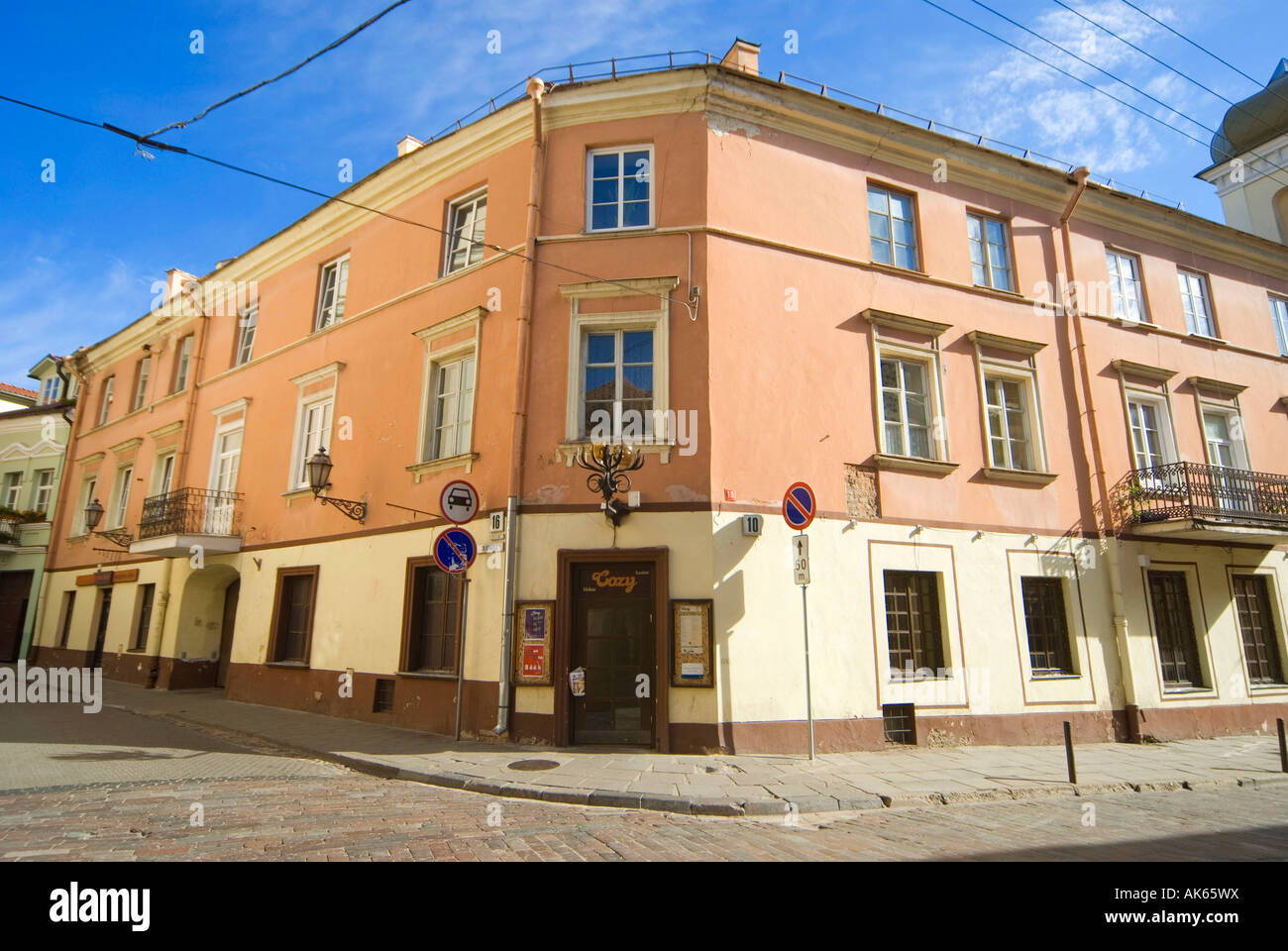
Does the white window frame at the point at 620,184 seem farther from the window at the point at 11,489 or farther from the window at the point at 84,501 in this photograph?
the window at the point at 11,489

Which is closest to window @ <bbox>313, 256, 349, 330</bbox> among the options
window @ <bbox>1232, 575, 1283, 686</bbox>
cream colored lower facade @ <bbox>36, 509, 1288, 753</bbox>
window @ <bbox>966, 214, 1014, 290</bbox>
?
cream colored lower facade @ <bbox>36, 509, 1288, 753</bbox>

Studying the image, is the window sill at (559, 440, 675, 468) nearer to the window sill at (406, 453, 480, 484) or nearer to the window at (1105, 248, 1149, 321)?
the window sill at (406, 453, 480, 484)

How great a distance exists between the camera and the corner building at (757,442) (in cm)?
1015

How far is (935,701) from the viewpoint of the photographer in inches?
424

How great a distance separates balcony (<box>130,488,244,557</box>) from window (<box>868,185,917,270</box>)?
1522cm

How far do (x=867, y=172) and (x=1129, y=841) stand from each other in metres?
11.0

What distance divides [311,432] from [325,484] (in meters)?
2.81

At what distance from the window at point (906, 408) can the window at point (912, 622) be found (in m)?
2.16

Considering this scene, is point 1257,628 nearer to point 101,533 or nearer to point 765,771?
point 765,771

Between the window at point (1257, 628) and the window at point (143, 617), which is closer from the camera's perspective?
the window at point (1257, 628)

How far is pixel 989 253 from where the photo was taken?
45.1 feet

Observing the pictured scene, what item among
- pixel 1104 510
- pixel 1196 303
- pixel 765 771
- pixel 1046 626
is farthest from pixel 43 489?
pixel 1196 303

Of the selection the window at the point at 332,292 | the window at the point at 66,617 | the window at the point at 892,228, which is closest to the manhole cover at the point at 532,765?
the window at the point at 892,228
